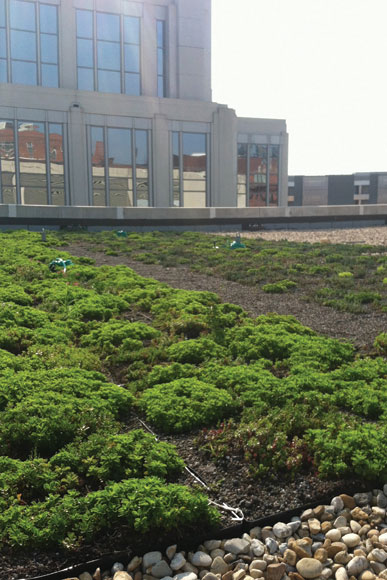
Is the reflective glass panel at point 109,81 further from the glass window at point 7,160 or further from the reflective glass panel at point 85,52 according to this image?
the glass window at point 7,160

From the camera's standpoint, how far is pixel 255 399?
6.88 metres

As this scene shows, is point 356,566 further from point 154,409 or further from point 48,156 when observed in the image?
point 48,156

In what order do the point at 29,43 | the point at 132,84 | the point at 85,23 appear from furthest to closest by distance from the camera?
1. the point at 132,84
2. the point at 85,23
3. the point at 29,43

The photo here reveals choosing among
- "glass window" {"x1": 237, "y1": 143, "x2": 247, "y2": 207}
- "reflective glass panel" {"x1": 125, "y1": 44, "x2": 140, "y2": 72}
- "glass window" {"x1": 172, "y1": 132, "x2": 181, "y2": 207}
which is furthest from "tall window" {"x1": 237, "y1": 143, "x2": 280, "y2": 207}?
"reflective glass panel" {"x1": 125, "y1": 44, "x2": 140, "y2": 72}

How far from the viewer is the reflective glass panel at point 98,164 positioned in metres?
40.7

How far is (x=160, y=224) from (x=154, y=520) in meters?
25.4

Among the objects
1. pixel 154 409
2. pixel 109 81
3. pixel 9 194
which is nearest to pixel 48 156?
pixel 9 194

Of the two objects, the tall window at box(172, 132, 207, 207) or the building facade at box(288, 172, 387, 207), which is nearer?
the tall window at box(172, 132, 207, 207)

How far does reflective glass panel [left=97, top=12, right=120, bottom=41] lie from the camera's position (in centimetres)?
4172

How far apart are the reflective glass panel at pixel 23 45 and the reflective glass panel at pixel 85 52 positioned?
296 centimetres

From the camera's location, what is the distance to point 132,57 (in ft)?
140

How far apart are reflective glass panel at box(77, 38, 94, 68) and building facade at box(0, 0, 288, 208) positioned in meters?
0.07

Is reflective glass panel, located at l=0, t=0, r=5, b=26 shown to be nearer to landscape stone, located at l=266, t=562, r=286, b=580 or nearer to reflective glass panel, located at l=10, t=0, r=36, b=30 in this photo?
reflective glass panel, located at l=10, t=0, r=36, b=30

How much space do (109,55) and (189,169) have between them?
9.52 metres
